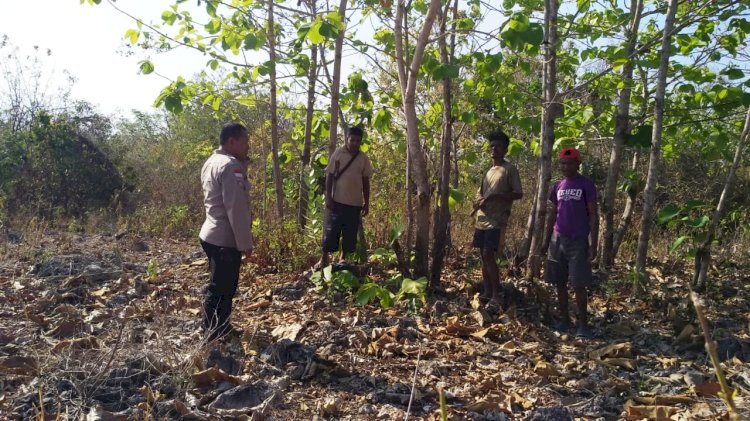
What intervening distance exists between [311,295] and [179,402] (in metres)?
2.68

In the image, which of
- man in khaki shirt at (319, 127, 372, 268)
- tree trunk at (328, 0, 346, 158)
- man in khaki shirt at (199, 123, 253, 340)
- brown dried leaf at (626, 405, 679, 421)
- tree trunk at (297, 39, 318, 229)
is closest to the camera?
brown dried leaf at (626, 405, 679, 421)

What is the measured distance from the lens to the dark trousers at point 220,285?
438 centimetres

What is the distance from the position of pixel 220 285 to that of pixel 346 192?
6.30ft

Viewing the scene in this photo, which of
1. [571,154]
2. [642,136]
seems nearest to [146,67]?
[571,154]

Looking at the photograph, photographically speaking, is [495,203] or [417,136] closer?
[495,203]

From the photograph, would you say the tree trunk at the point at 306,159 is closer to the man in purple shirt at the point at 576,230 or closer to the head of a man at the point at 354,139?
the head of a man at the point at 354,139

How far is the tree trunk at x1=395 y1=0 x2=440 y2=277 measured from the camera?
5.14 meters

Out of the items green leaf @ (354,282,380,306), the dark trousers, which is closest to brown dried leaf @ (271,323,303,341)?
the dark trousers

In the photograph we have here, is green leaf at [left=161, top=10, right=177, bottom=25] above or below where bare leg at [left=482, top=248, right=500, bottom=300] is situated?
above

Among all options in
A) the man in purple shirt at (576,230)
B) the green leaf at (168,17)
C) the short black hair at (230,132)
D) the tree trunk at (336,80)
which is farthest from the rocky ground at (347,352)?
the green leaf at (168,17)

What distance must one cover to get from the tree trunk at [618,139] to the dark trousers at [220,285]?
3.94m

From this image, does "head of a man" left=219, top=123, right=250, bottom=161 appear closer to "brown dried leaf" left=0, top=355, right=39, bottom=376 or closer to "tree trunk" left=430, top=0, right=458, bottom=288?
"brown dried leaf" left=0, top=355, right=39, bottom=376

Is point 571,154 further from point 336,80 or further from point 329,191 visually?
point 336,80

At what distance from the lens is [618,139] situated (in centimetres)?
591
